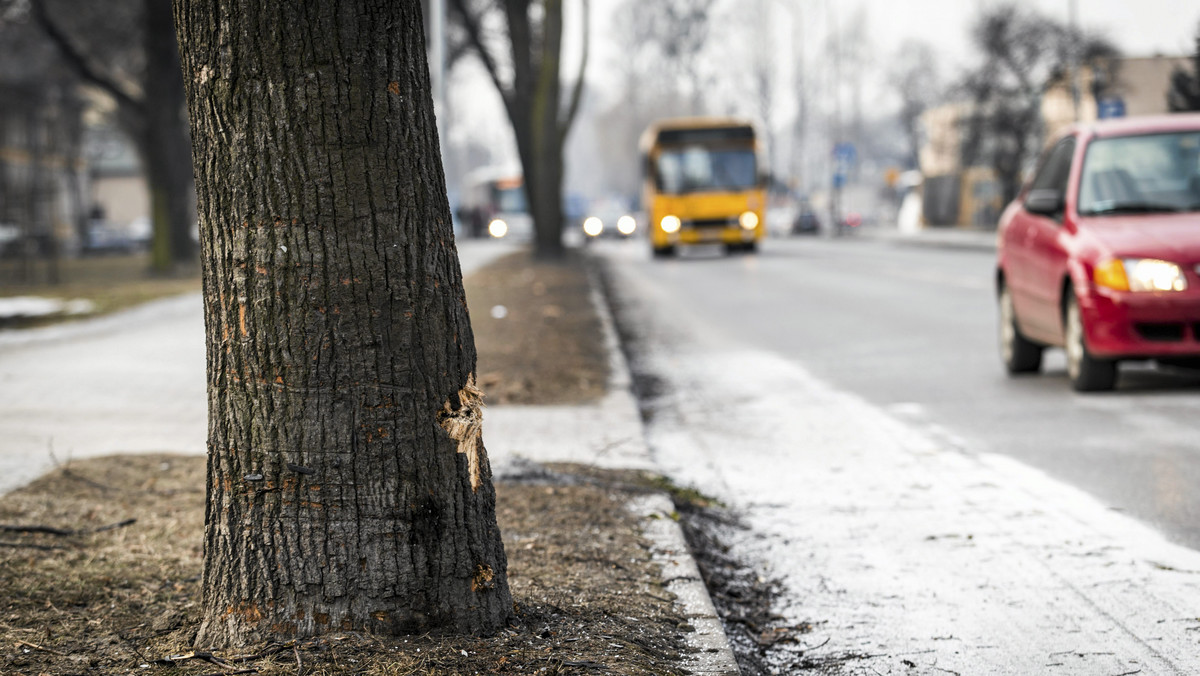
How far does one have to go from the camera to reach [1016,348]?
392 inches

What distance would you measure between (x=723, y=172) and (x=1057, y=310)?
24.1 meters

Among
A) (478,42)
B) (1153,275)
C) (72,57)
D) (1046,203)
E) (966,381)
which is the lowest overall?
(966,381)

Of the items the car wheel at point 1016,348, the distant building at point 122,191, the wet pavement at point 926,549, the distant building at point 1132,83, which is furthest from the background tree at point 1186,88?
the distant building at point 122,191

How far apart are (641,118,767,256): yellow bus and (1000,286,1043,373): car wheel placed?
22.7 m

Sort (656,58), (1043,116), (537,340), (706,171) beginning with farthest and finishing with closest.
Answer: (656,58)
(1043,116)
(706,171)
(537,340)

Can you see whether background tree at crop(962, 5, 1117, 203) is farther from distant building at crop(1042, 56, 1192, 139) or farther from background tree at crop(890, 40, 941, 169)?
background tree at crop(890, 40, 941, 169)

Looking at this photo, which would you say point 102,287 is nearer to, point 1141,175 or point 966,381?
point 966,381

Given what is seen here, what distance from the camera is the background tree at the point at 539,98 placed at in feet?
81.7

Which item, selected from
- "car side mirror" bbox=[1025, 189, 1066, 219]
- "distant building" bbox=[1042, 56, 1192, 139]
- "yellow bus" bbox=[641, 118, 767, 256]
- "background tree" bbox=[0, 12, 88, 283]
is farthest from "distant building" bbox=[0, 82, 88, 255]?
"distant building" bbox=[1042, 56, 1192, 139]

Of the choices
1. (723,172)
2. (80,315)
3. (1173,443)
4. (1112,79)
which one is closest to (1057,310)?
(1173,443)

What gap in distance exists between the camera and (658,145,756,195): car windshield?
107 ft

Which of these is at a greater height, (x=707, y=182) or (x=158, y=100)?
(x=158, y=100)

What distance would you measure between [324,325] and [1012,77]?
4592 cm

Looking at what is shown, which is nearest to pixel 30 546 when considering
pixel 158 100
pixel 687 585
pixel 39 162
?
pixel 687 585
